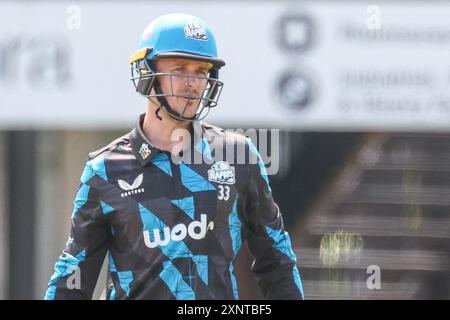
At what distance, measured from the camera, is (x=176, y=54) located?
3102 mm

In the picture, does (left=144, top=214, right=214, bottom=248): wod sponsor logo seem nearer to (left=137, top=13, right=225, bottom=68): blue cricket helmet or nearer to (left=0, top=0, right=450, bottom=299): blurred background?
(left=137, top=13, right=225, bottom=68): blue cricket helmet

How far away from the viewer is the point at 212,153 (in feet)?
10.4

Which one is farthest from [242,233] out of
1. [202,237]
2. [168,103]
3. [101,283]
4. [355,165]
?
[355,165]

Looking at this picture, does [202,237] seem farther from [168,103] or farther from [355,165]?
[355,165]

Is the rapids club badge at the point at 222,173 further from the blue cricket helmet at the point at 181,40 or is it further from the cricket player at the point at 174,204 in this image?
the blue cricket helmet at the point at 181,40

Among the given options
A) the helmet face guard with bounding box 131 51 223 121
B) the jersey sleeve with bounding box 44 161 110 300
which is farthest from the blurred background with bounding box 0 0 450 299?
the jersey sleeve with bounding box 44 161 110 300

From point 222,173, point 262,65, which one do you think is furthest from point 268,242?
A: point 262,65

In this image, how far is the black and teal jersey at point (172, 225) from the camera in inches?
117

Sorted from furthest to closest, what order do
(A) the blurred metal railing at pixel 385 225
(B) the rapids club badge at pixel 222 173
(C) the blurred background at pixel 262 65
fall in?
(A) the blurred metal railing at pixel 385 225 < (C) the blurred background at pixel 262 65 < (B) the rapids club badge at pixel 222 173

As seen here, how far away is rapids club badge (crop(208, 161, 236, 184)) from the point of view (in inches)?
121

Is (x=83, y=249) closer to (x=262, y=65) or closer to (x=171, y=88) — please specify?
(x=171, y=88)

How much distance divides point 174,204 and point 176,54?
479 mm

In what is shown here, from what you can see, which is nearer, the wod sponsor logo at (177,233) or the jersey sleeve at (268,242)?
the wod sponsor logo at (177,233)

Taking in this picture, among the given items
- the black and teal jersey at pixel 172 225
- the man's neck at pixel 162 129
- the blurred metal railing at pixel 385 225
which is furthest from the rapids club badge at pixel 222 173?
the blurred metal railing at pixel 385 225
